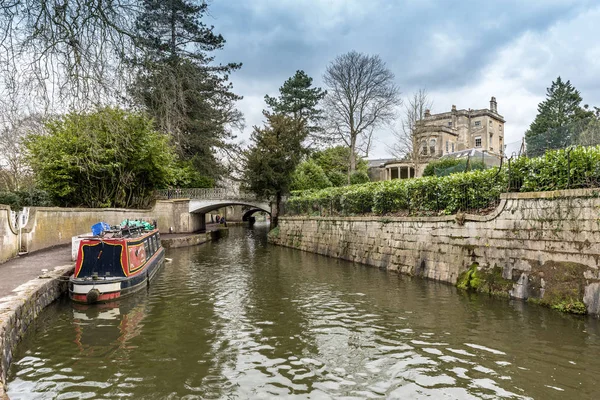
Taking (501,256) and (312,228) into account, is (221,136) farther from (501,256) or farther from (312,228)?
(501,256)

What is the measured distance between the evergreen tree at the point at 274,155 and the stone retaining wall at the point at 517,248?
1368cm

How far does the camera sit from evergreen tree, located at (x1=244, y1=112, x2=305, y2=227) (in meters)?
25.4

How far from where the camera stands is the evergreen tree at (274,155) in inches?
999

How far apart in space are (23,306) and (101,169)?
13958 mm

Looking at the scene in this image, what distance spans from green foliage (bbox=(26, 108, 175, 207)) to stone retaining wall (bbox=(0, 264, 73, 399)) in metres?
8.31

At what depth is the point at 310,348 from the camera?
228 inches

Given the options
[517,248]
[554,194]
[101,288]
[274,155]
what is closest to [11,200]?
[101,288]

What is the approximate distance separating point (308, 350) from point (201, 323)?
2450 millimetres

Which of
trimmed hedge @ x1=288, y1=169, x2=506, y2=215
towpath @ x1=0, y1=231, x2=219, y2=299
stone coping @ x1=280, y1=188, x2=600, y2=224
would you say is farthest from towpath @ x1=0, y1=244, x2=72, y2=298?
trimmed hedge @ x1=288, y1=169, x2=506, y2=215

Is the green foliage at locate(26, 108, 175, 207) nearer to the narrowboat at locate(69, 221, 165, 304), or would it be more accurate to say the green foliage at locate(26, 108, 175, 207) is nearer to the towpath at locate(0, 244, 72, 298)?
the towpath at locate(0, 244, 72, 298)

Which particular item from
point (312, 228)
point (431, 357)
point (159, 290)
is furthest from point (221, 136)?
point (431, 357)

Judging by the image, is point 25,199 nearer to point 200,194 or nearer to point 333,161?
point 200,194

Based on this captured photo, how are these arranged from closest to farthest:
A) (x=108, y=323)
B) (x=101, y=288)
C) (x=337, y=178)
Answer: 1. (x=108, y=323)
2. (x=101, y=288)
3. (x=337, y=178)

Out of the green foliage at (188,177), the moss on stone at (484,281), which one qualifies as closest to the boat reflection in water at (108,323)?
the moss on stone at (484,281)
